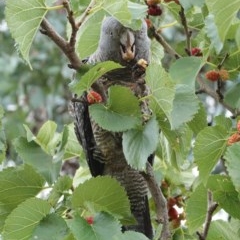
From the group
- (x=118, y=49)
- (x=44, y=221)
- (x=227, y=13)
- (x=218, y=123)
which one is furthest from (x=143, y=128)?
(x=118, y=49)

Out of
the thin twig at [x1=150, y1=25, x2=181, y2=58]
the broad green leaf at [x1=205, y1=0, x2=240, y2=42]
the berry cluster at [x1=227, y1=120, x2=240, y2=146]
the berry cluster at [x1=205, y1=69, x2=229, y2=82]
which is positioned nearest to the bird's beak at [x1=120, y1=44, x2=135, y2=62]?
the thin twig at [x1=150, y1=25, x2=181, y2=58]

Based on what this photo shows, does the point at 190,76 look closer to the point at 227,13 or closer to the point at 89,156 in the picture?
the point at 227,13

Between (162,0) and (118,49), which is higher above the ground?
(162,0)

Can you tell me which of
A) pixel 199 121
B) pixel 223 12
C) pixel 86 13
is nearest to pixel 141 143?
pixel 199 121

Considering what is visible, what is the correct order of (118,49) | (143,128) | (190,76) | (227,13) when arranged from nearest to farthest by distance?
(227,13) → (143,128) → (190,76) → (118,49)

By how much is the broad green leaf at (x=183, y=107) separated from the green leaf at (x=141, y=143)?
0.06 m

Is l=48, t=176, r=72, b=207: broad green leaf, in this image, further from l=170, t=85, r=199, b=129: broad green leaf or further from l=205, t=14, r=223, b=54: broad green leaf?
l=205, t=14, r=223, b=54: broad green leaf

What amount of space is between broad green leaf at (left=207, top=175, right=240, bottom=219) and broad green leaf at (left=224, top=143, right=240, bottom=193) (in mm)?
222

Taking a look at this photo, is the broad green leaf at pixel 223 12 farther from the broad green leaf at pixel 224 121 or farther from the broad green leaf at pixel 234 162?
the broad green leaf at pixel 224 121

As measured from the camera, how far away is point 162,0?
2373 millimetres

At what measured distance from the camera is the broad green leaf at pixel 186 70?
7.05 ft

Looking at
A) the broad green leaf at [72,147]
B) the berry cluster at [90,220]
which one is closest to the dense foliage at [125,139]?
the berry cluster at [90,220]

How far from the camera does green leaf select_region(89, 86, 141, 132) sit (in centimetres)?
197

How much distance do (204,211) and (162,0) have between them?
0.71m
